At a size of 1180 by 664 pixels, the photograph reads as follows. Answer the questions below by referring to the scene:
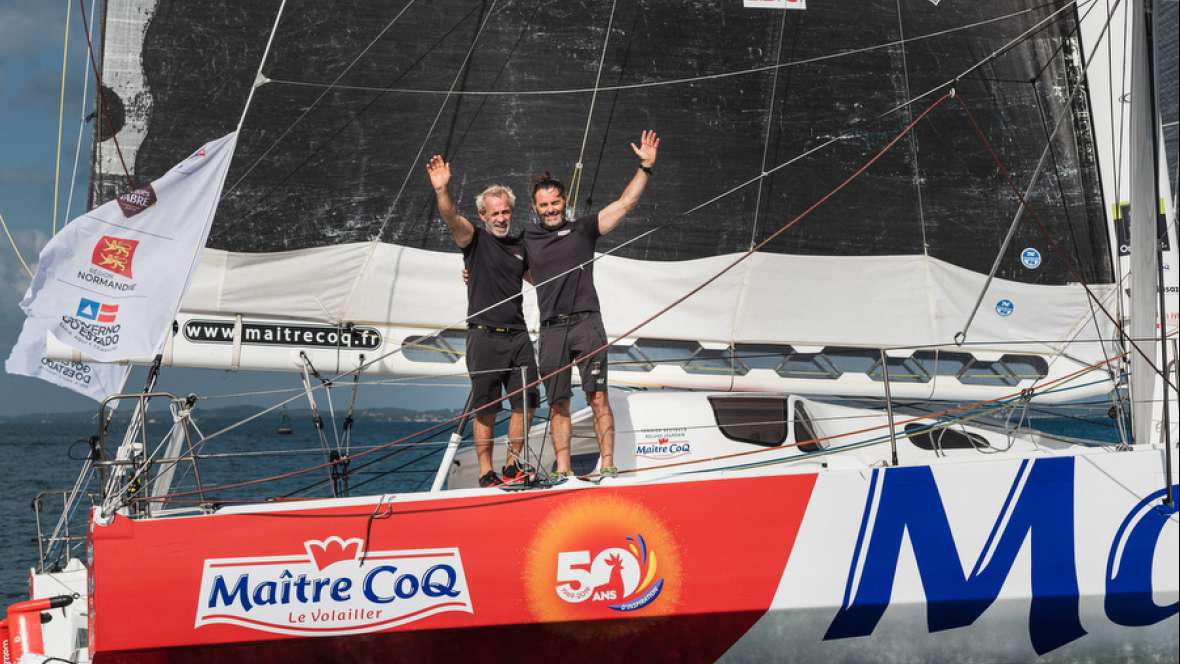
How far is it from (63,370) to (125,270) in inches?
38.6

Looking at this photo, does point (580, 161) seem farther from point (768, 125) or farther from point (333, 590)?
point (333, 590)

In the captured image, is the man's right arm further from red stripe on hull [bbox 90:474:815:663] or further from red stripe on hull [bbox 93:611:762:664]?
red stripe on hull [bbox 93:611:762:664]

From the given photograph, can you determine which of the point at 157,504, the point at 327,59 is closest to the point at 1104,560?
the point at 157,504

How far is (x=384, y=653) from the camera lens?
15.0 feet

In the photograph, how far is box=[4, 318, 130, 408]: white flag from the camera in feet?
17.4

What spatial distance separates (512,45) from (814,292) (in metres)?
2.22

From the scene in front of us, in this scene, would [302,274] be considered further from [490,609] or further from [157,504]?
[490,609]

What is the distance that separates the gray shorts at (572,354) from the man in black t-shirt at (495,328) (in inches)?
5.1

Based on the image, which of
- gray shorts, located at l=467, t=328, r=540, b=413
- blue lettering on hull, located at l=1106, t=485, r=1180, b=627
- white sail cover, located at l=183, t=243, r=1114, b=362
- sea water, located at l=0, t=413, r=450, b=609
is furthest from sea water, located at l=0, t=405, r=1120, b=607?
blue lettering on hull, located at l=1106, t=485, r=1180, b=627

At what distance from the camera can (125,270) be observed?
525cm

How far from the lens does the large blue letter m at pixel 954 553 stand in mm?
4590

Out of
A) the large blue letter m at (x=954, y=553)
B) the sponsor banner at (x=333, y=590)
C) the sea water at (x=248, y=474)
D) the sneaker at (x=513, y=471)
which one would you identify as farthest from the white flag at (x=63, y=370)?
the large blue letter m at (x=954, y=553)

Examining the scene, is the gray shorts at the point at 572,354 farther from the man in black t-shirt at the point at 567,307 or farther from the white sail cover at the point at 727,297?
the white sail cover at the point at 727,297

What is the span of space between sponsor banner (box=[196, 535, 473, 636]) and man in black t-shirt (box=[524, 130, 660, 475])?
2.42 feet
